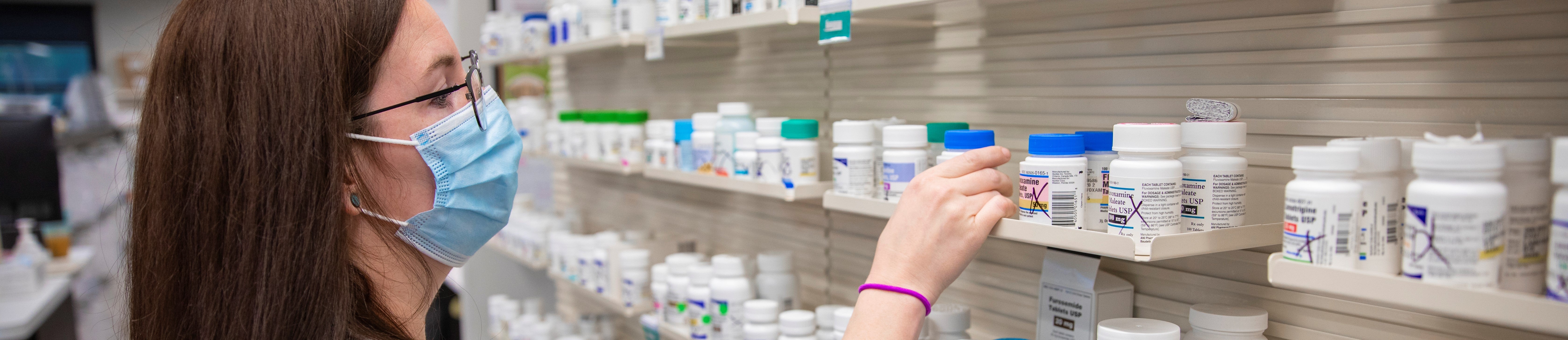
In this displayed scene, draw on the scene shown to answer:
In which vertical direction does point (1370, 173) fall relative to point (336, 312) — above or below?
above

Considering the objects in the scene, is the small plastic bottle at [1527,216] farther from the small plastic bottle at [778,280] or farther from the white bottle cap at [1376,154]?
the small plastic bottle at [778,280]

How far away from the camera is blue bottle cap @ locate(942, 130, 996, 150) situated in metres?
1.33

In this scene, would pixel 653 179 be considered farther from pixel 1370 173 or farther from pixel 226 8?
pixel 1370 173

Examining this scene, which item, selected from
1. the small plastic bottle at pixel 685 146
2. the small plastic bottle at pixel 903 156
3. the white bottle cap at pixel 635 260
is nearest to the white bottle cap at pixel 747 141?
the small plastic bottle at pixel 685 146

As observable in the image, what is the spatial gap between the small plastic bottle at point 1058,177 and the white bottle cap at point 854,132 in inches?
16.6

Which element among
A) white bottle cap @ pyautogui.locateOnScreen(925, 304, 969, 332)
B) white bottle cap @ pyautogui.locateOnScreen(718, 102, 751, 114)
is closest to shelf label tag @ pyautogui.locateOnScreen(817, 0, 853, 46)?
white bottle cap @ pyautogui.locateOnScreen(718, 102, 751, 114)

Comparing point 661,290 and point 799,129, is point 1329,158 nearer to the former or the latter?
point 799,129

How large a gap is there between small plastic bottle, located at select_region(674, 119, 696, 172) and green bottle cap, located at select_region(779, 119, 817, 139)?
1.44 feet

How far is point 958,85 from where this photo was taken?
176 cm

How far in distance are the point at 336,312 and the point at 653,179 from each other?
5.95 ft

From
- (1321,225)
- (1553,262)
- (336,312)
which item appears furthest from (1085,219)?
(336,312)

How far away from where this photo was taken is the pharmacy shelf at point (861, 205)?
1450 millimetres

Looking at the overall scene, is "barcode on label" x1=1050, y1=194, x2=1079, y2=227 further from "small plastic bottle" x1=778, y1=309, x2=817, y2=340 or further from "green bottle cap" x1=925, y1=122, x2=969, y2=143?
"small plastic bottle" x1=778, y1=309, x2=817, y2=340

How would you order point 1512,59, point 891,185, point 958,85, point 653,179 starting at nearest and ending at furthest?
point 1512,59 → point 891,185 → point 958,85 → point 653,179
